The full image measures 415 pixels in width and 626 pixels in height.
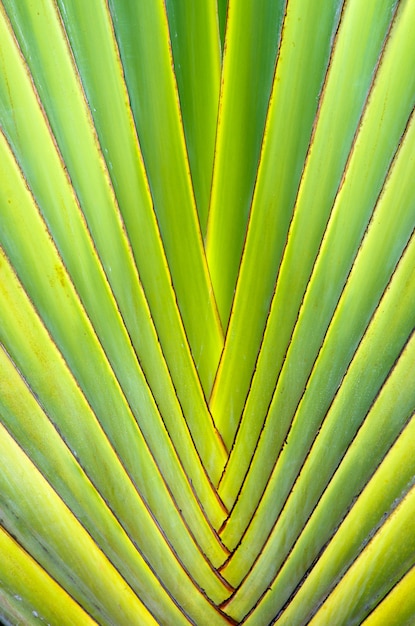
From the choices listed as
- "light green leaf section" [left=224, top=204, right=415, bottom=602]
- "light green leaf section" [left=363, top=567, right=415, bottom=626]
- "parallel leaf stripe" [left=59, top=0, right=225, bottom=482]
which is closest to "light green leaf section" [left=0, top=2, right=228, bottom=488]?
"parallel leaf stripe" [left=59, top=0, right=225, bottom=482]

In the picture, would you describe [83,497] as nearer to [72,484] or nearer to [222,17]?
[72,484]

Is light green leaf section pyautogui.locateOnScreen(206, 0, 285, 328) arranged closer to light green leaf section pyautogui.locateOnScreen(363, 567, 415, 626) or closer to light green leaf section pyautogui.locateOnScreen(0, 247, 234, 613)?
light green leaf section pyautogui.locateOnScreen(0, 247, 234, 613)

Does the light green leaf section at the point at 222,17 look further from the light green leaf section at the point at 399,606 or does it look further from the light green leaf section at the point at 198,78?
the light green leaf section at the point at 399,606

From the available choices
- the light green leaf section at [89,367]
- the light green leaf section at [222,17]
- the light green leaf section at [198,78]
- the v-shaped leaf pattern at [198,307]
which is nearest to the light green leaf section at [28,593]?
the v-shaped leaf pattern at [198,307]

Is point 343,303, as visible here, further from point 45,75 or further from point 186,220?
point 45,75

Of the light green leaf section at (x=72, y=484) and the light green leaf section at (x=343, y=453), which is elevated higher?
the light green leaf section at (x=343, y=453)

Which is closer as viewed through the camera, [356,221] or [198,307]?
[356,221]

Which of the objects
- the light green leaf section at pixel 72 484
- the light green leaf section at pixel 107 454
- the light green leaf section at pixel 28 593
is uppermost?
the light green leaf section at pixel 107 454

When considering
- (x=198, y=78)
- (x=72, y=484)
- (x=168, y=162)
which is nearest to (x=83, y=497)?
(x=72, y=484)
